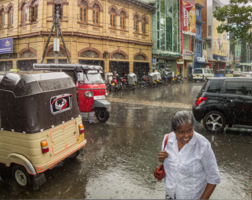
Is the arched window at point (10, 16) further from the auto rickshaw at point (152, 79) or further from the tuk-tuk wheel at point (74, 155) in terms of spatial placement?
the tuk-tuk wheel at point (74, 155)

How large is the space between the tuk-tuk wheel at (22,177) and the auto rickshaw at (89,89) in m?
4.55

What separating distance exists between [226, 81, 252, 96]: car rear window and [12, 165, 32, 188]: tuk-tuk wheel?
569cm

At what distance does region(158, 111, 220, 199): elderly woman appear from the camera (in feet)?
6.15

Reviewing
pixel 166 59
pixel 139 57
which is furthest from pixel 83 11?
pixel 166 59

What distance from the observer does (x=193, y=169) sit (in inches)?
73.9

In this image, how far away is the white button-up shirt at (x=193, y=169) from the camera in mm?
1874

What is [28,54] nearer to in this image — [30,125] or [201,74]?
[201,74]

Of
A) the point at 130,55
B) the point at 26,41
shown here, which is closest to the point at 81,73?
the point at 26,41

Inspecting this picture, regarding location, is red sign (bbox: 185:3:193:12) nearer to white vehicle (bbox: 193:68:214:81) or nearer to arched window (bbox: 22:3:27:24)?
white vehicle (bbox: 193:68:214:81)

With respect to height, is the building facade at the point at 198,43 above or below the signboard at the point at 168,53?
above

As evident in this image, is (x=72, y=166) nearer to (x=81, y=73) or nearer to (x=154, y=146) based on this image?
(x=154, y=146)

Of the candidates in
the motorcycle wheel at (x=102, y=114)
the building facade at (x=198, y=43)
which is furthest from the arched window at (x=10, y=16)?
the building facade at (x=198, y=43)

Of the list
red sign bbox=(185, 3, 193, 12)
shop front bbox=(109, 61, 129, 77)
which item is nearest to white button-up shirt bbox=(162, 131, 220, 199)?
shop front bbox=(109, 61, 129, 77)

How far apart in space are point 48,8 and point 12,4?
4.95 metres
